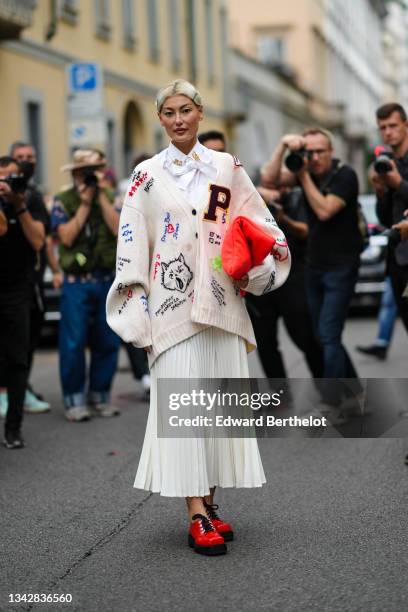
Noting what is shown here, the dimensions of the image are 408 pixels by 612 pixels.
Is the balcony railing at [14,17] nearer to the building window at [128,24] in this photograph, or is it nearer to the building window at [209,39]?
the building window at [128,24]

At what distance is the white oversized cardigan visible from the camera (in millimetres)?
5449

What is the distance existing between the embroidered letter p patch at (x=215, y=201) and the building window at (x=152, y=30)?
86.7 feet

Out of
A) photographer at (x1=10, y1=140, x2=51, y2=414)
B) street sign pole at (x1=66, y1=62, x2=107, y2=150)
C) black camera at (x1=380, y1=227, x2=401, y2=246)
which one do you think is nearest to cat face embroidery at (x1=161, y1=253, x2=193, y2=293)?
black camera at (x1=380, y1=227, x2=401, y2=246)

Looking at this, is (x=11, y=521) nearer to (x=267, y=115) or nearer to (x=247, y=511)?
(x=247, y=511)

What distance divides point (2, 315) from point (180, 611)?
13.6 ft

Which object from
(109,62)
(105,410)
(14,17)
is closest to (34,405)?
(105,410)

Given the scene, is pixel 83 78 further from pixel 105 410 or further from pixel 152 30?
pixel 152 30

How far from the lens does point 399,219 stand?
7660mm

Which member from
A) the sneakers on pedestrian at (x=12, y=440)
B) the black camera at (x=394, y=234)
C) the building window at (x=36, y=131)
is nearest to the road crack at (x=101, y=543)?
the sneakers on pedestrian at (x=12, y=440)

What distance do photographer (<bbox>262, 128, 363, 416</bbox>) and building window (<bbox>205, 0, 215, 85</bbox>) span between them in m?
29.2

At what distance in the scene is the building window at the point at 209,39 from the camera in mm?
37619

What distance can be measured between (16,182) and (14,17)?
1329 cm

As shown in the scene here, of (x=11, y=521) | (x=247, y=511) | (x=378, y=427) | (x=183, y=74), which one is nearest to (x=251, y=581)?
(x=247, y=511)

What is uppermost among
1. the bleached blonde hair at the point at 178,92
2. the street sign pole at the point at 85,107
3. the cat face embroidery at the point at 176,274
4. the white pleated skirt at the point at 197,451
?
the street sign pole at the point at 85,107
